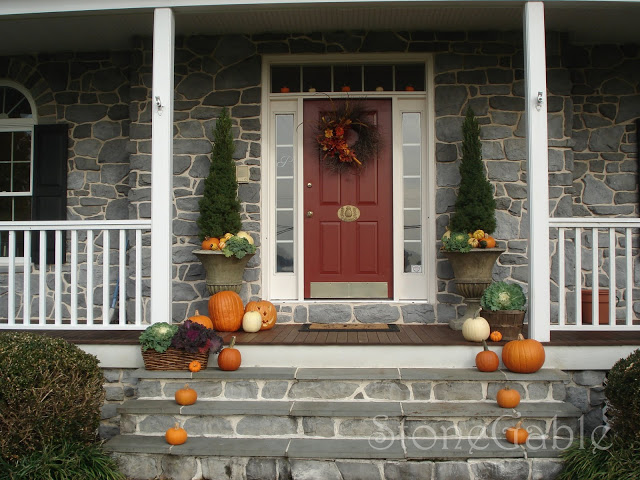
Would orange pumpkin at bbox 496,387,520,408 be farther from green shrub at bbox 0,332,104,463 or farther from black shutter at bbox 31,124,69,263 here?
black shutter at bbox 31,124,69,263

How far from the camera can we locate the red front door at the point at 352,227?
533 centimetres

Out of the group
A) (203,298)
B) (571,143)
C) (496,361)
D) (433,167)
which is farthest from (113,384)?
(571,143)

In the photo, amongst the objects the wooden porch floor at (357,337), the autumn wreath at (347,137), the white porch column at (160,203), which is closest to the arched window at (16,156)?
the wooden porch floor at (357,337)

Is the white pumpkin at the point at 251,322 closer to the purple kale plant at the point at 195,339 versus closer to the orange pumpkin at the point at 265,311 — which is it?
the orange pumpkin at the point at 265,311

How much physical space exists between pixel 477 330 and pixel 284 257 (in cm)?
214

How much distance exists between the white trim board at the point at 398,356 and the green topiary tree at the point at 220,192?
1359mm

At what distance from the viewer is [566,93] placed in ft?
16.8

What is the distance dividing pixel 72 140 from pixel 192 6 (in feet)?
7.70

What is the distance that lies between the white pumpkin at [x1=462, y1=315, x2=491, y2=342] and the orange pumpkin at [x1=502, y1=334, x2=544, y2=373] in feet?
0.75

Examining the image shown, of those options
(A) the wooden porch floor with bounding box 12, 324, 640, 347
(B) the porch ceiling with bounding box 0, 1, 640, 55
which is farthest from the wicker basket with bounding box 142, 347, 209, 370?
(B) the porch ceiling with bounding box 0, 1, 640, 55

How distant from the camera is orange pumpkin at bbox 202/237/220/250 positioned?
4.81 meters

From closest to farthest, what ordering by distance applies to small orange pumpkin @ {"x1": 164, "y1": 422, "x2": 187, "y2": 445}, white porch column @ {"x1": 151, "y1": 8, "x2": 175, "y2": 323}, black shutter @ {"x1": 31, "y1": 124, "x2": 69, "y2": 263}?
small orange pumpkin @ {"x1": 164, "y1": 422, "x2": 187, "y2": 445}, white porch column @ {"x1": 151, "y1": 8, "x2": 175, "y2": 323}, black shutter @ {"x1": 31, "y1": 124, "x2": 69, "y2": 263}

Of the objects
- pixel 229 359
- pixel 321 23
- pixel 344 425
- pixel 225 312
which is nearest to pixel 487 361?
pixel 344 425

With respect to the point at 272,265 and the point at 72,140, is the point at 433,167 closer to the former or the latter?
the point at 272,265
